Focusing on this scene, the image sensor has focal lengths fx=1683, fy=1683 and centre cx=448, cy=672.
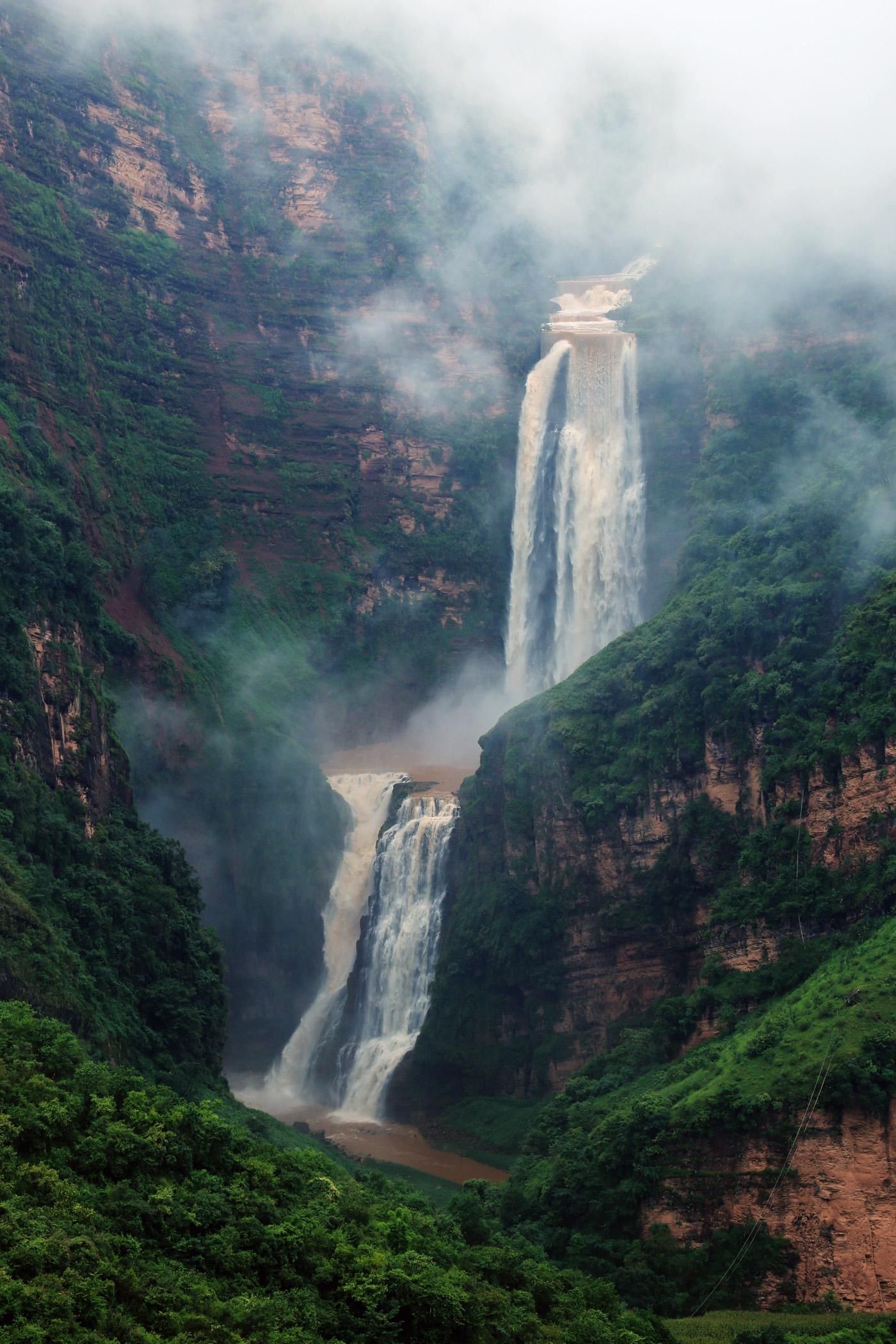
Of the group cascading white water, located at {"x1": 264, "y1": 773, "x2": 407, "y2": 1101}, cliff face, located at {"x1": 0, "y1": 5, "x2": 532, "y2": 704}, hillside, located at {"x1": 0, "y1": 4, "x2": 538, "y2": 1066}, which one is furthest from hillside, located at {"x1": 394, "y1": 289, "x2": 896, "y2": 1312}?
cliff face, located at {"x1": 0, "y1": 5, "x2": 532, "y2": 704}

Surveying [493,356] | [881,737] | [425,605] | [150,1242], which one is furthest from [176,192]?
[150,1242]

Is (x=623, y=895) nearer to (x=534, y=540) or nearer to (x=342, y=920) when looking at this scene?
(x=342, y=920)

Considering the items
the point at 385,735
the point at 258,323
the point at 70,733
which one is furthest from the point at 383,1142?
the point at 258,323

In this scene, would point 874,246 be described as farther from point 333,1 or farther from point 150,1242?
point 150,1242

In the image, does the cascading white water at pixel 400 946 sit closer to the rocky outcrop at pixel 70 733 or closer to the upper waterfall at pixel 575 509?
the upper waterfall at pixel 575 509

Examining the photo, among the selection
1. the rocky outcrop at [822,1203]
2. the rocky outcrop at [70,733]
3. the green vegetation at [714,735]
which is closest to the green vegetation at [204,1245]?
the rocky outcrop at [822,1203]

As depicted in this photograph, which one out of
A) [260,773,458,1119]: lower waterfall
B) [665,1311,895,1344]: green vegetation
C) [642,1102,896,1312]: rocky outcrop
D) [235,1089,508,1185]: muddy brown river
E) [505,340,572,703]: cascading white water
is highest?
[505,340,572,703]: cascading white water

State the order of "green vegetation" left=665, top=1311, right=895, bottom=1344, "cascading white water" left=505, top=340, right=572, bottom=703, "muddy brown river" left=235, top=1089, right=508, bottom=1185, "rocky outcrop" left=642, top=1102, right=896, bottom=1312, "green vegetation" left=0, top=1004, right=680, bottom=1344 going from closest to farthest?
"green vegetation" left=0, top=1004, right=680, bottom=1344
"green vegetation" left=665, top=1311, right=895, bottom=1344
"rocky outcrop" left=642, top=1102, right=896, bottom=1312
"muddy brown river" left=235, top=1089, right=508, bottom=1185
"cascading white water" left=505, top=340, right=572, bottom=703

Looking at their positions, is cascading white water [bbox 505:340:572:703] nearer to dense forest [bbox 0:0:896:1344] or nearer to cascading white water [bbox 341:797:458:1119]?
dense forest [bbox 0:0:896:1344]
